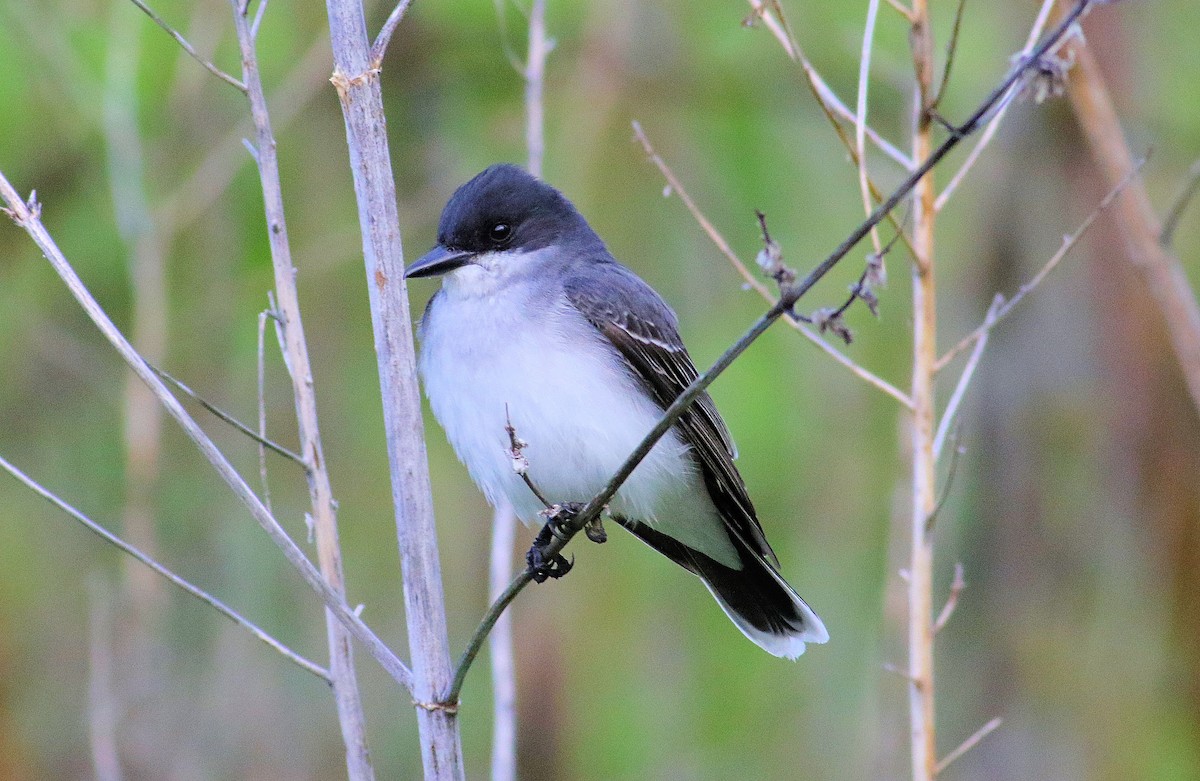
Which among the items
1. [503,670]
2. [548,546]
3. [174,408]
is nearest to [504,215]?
[548,546]

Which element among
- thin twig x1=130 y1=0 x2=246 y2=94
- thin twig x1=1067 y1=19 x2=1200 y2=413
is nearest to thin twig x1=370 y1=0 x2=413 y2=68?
thin twig x1=130 y1=0 x2=246 y2=94

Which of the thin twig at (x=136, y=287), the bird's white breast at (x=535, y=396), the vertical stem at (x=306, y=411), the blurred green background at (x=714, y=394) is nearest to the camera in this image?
the vertical stem at (x=306, y=411)

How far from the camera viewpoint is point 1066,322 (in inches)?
242

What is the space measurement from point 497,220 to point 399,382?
4.69 feet

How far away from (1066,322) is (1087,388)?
339mm

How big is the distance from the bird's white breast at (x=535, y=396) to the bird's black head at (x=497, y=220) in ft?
0.34

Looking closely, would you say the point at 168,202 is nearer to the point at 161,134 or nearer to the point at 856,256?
the point at 161,134

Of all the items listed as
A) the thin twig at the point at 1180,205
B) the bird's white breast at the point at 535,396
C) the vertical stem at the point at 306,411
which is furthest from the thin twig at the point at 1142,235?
the vertical stem at the point at 306,411

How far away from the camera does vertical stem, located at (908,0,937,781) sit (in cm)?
301

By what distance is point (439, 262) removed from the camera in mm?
3557

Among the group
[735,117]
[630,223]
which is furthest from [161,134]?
[735,117]

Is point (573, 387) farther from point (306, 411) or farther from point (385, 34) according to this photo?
point (385, 34)

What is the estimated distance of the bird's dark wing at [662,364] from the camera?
3746 mm

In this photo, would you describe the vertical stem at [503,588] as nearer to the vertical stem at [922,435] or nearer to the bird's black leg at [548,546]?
the bird's black leg at [548,546]
